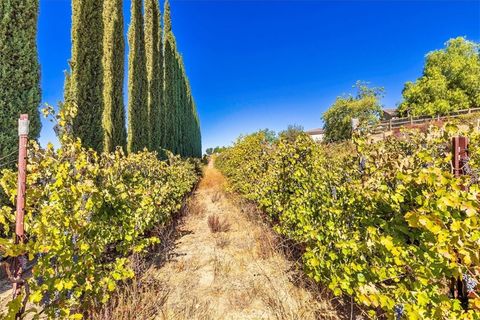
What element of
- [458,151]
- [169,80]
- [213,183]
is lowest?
[213,183]

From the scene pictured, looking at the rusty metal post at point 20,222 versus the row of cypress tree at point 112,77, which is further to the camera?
the row of cypress tree at point 112,77

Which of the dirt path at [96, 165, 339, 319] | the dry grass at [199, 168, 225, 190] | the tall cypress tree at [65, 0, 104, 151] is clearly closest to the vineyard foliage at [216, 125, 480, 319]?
the dirt path at [96, 165, 339, 319]

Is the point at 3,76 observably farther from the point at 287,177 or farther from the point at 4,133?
the point at 287,177

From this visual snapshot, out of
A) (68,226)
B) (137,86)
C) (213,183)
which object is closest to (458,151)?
(68,226)

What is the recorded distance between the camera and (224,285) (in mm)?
3541

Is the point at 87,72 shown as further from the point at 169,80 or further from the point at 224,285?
the point at 169,80

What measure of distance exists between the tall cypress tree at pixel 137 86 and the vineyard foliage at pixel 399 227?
24.2ft

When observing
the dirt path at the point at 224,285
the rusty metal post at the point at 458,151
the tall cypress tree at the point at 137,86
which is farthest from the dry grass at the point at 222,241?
the tall cypress tree at the point at 137,86

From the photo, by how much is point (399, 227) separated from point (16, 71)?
5.88 metres

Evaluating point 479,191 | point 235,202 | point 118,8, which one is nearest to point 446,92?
point 235,202

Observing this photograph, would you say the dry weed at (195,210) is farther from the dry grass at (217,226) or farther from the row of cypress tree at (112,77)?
the row of cypress tree at (112,77)

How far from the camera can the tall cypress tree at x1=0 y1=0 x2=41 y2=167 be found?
420 cm

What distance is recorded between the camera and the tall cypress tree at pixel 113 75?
7.69m

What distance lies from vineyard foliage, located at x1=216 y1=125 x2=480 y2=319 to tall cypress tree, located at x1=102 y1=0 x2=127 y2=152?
20.4ft
